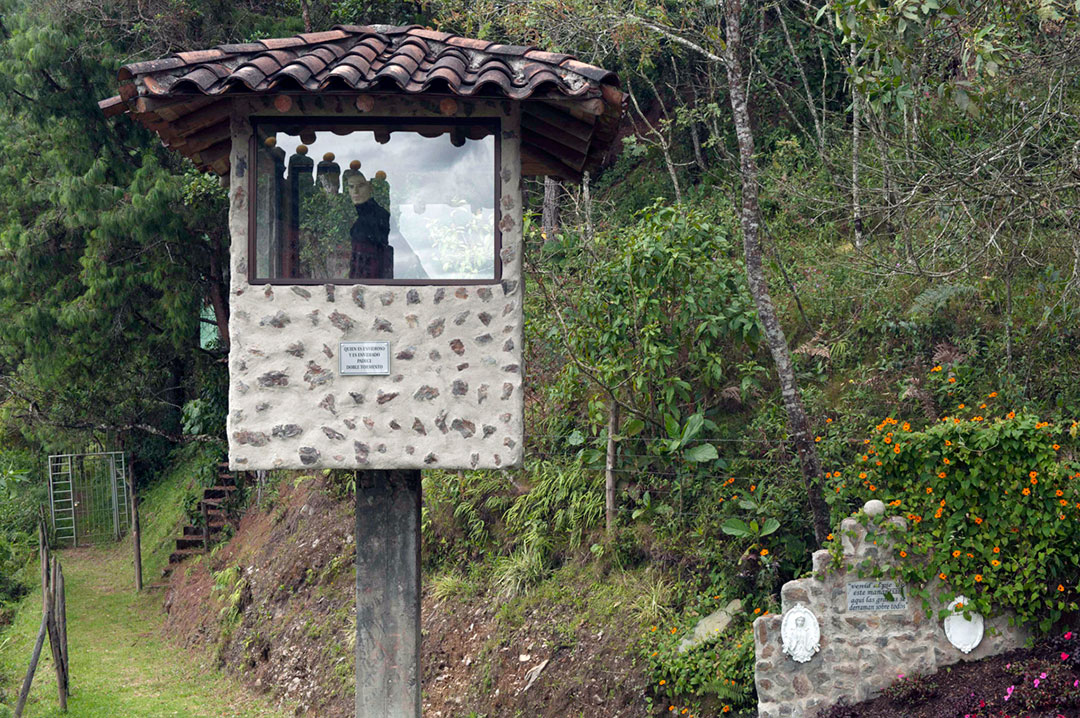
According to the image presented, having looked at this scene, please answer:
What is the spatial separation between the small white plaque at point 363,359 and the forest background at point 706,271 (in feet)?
10.2

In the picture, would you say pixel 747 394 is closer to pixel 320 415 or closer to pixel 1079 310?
pixel 1079 310

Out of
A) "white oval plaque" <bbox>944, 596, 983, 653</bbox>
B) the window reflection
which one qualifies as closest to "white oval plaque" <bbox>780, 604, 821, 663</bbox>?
"white oval plaque" <bbox>944, 596, 983, 653</bbox>

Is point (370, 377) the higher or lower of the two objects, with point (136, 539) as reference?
higher

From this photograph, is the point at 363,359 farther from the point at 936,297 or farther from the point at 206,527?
the point at 206,527

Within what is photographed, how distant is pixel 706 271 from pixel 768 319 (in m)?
1.13

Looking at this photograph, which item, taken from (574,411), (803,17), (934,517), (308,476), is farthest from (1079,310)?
(308,476)

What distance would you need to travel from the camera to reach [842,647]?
24.3 ft

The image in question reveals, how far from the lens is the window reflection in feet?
22.8

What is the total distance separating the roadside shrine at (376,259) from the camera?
676 cm

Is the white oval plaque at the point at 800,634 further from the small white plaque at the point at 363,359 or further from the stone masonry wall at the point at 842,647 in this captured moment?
the small white plaque at the point at 363,359

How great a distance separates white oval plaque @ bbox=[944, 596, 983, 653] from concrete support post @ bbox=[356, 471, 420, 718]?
383 cm

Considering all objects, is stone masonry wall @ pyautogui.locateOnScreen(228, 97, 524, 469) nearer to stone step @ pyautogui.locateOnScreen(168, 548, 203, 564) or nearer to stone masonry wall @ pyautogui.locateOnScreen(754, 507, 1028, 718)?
stone masonry wall @ pyautogui.locateOnScreen(754, 507, 1028, 718)

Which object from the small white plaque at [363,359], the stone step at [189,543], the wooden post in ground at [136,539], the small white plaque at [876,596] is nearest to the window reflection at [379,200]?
the small white plaque at [363,359]

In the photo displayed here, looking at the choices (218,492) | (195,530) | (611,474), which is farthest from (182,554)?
(611,474)
